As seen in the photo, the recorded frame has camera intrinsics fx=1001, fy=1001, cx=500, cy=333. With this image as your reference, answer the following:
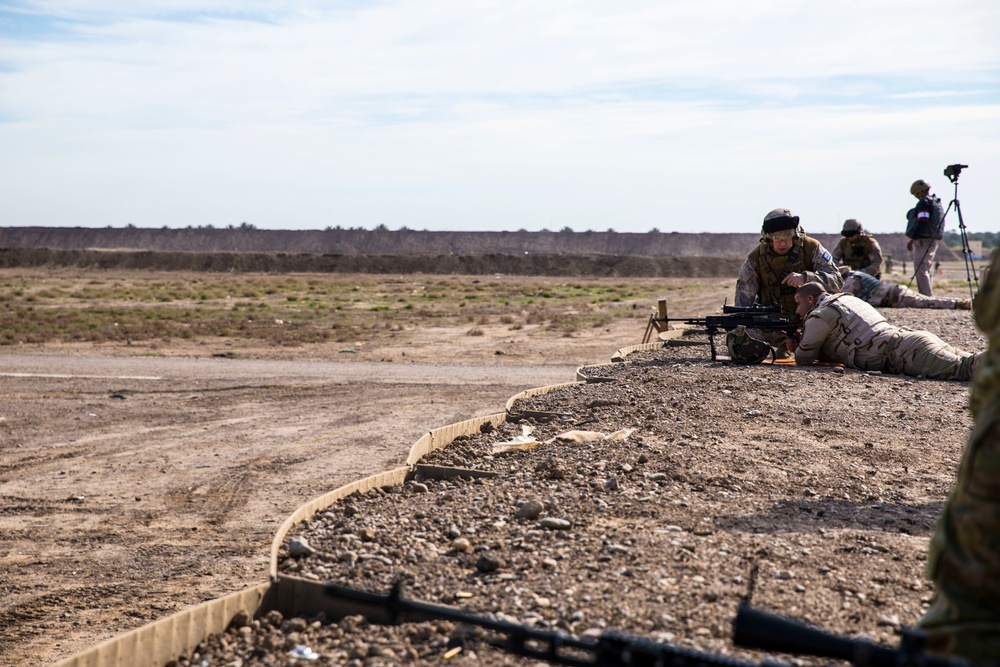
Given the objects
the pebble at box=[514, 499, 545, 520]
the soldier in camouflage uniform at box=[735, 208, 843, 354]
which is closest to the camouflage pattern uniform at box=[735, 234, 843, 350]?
the soldier in camouflage uniform at box=[735, 208, 843, 354]

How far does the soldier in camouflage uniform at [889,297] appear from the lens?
1346 cm

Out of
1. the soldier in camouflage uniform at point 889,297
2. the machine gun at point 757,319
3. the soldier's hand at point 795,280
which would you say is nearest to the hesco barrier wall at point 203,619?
the machine gun at point 757,319

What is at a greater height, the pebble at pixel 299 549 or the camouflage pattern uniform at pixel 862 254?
the camouflage pattern uniform at pixel 862 254

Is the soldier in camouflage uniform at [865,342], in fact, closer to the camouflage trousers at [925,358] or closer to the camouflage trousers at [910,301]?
the camouflage trousers at [925,358]

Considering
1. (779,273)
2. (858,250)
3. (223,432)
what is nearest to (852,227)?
(858,250)

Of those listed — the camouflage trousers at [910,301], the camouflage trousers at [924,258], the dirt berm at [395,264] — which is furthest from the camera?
the dirt berm at [395,264]

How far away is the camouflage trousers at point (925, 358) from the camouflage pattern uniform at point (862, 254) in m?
5.60

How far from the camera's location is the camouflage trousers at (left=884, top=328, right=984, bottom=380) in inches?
348

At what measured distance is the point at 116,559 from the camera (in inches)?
243

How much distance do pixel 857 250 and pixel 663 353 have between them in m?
4.40

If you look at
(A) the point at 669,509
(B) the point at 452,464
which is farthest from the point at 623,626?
(B) the point at 452,464

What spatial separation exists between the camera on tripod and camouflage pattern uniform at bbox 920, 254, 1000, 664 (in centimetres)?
1011

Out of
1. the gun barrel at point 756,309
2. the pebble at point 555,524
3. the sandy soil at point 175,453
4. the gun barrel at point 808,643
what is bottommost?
the sandy soil at point 175,453

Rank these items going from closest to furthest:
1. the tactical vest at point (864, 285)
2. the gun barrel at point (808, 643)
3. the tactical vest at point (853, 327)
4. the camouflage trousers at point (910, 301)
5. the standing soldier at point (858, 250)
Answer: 1. the gun barrel at point (808, 643)
2. the tactical vest at point (853, 327)
3. the tactical vest at point (864, 285)
4. the camouflage trousers at point (910, 301)
5. the standing soldier at point (858, 250)
